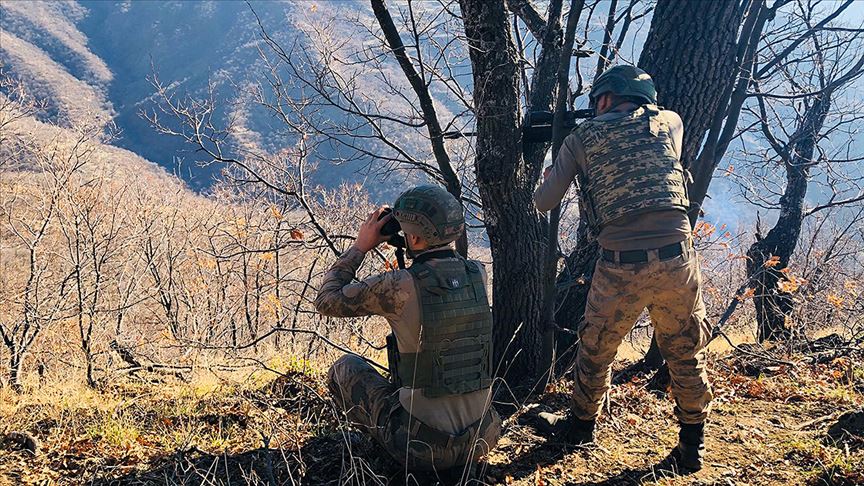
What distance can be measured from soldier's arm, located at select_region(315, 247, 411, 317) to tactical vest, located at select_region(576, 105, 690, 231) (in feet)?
3.50

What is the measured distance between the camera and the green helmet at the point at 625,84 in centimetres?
280

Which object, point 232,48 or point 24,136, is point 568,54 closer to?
point 24,136

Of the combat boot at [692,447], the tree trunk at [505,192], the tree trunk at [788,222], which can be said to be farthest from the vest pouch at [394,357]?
the tree trunk at [788,222]

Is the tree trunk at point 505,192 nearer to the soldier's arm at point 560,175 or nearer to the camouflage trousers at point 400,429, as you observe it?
the soldier's arm at point 560,175

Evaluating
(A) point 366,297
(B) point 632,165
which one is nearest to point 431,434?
(A) point 366,297

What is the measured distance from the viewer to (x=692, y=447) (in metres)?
2.79

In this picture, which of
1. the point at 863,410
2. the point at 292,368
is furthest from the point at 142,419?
Result: the point at 863,410

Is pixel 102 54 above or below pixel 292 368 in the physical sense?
above

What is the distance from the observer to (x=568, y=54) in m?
3.16

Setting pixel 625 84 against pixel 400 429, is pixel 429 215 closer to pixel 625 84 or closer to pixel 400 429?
pixel 400 429

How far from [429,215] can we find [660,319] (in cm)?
124

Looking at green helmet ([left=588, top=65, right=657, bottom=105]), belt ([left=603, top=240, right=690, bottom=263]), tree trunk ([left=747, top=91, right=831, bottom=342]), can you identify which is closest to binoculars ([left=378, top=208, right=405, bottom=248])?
belt ([left=603, top=240, right=690, bottom=263])

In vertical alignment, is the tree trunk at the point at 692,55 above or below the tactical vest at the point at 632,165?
above

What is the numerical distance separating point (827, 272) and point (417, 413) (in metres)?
11.0
